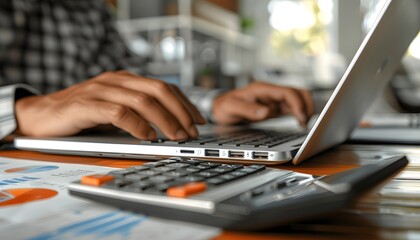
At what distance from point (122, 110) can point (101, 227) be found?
27 centimetres

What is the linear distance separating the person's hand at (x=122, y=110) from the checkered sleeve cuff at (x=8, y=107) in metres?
0.04

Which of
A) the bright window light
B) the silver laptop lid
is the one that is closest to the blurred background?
the bright window light

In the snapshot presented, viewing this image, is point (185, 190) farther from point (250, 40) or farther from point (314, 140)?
point (250, 40)

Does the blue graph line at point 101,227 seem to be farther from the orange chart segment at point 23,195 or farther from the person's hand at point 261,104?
the person's hand at point 261,104

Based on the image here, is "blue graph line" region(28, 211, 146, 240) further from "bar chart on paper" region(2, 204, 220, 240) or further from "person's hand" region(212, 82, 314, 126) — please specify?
"person's hand" region(212, 82, 314, 126)

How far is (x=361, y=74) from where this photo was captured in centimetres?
44

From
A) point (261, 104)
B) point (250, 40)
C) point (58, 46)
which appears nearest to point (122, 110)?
point (261, 104)

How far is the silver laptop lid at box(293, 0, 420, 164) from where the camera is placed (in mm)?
385

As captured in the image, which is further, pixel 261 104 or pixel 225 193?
pixel 261 104

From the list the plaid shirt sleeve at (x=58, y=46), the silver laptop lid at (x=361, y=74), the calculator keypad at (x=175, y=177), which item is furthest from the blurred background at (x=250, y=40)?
the calculator keypad at (x=175, y=177)

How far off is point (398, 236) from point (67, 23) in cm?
118

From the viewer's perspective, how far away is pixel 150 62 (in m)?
3.54

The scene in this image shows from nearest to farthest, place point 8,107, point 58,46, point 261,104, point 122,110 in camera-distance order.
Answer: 1. point 122,110
2. point 8,107
3. point 261,104
4. point 58,46

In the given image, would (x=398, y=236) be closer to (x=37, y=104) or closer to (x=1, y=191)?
(x=1, y=191)
